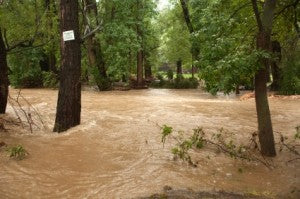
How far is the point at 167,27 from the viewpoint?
35.4m

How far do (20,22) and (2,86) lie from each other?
2276 mm

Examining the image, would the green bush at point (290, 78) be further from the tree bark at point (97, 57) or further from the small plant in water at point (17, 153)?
the small plant in water at point (17, 153)

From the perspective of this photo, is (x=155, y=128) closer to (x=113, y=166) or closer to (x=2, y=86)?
(x=113, y=166)

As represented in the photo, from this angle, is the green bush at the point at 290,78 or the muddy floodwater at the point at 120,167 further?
the green bush at the point at 290,78

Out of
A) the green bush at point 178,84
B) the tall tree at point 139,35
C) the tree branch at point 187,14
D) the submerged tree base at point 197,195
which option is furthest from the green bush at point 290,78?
the submerged tree base at point 197,195

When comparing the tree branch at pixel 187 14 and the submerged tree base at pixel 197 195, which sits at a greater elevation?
the tree branch at pixel 187 14

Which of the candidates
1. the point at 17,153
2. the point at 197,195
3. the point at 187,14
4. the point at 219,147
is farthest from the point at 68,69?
the point at 187,14

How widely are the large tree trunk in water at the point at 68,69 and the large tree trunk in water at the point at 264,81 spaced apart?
164 inches

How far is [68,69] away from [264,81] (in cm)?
441

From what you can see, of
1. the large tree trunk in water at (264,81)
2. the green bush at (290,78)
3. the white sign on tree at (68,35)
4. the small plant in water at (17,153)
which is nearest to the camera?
the small plant in water at (17,153)

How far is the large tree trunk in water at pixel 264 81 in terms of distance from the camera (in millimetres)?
6859

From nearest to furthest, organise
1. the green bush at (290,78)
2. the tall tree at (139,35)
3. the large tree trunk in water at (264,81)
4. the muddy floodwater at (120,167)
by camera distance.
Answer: the muddy floodwater at (120,167) < the large tree trunk in water at (264,81) < the green bush at (290,78) < the tall tree at (139,35)

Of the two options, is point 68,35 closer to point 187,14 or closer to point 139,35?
point 139,35

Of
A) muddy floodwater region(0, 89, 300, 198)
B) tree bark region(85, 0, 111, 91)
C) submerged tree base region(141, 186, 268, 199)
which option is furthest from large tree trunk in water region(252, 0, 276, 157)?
tree bark region(85, 0, 111, 91)
